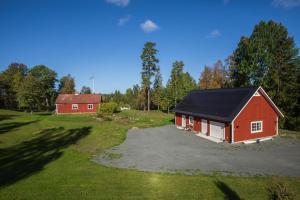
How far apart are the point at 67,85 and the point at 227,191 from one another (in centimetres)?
8039

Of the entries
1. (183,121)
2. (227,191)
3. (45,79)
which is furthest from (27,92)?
(227,191)

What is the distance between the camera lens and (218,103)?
2458 centimetres

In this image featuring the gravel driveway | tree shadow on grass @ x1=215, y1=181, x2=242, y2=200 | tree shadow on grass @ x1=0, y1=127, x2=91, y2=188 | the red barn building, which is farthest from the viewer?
the red barn building

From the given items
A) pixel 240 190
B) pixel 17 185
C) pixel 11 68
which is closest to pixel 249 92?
pixel 240 190

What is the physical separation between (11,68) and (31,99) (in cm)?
3152

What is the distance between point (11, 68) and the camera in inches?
2844

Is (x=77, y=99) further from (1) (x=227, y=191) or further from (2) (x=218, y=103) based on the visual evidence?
(1) (x=227, y=191)

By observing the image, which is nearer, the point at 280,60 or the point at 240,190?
the point at 240,190

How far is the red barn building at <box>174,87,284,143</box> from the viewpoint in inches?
830

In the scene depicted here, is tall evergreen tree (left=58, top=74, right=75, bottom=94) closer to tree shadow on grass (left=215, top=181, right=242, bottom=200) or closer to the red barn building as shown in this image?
the red barn building

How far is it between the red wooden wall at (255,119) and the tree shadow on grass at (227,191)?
1138cm

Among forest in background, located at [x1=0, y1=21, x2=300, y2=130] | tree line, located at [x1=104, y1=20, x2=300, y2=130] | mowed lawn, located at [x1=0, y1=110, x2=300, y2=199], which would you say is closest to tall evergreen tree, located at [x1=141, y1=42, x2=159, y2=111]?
forest in background, located at [x1=0, y1=21, x2=300, y2=130]

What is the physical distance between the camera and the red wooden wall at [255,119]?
834 inches

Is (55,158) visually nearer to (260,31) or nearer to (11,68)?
(260,31)
